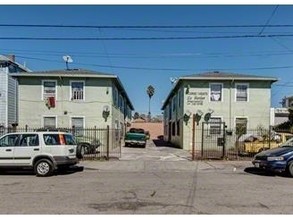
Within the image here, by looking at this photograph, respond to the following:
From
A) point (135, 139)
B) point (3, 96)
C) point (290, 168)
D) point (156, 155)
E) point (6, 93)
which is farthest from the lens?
point (135, 139)

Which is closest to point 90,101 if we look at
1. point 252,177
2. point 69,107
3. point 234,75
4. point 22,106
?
point 69,107

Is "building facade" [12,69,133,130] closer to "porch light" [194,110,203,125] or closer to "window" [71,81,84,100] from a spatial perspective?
"window" [71,81,84,100]

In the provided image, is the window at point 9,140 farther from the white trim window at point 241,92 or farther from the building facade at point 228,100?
the white trim window at point 241,92

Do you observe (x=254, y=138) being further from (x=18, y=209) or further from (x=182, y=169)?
(x=18, y=209)

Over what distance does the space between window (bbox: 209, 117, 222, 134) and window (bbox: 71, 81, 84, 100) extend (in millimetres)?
9585

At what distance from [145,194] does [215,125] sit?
23246 millimetres

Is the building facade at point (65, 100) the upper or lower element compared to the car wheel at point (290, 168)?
upper

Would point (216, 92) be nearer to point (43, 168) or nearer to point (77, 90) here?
point (77, 90)

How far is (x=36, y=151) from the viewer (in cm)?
1725

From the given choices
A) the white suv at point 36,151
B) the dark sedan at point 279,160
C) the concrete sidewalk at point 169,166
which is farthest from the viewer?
the concrete sidewalk at point 169,166

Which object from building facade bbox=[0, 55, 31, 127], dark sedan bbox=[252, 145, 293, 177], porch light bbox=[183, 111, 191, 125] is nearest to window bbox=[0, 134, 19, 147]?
dark sedan bbox=[252, 145, 293, 177]

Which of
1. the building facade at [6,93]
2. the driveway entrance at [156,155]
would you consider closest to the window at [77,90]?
the driveway entrance at [156,155]

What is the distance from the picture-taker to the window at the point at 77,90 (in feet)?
110

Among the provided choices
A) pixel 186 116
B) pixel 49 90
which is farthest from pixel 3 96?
pixel 186 116
